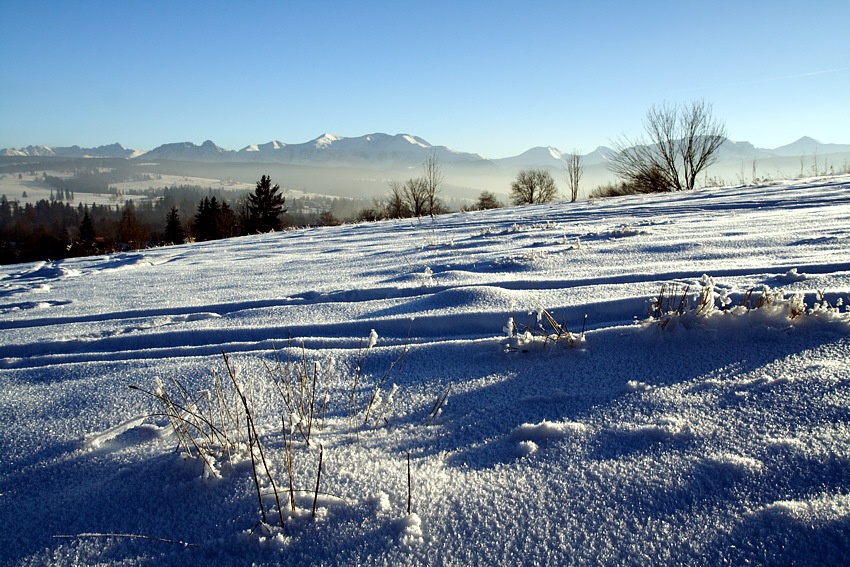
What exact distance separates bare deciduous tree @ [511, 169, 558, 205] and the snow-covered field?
4379cm

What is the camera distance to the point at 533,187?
147 ft

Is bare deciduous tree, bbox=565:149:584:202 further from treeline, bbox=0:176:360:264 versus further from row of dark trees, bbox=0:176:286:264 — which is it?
row of dark trees, bbox=0:176:286:264

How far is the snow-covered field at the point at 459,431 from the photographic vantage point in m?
0.84

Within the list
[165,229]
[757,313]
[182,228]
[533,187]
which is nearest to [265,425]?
[757,313]

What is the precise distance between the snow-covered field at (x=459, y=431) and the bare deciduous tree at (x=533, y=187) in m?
43.8

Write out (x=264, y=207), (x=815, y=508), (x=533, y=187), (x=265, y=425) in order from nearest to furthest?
(x=815, y=508)
(x=265, y=425)
(x=533, y=187)
(x=264, y=207)

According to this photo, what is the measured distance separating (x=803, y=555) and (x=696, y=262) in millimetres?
2467

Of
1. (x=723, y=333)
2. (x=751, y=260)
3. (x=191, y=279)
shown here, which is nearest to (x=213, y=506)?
(x=723, y=333)

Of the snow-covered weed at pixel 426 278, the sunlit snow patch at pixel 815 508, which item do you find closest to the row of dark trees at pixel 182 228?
the snow-covered weed at pixel 426 278

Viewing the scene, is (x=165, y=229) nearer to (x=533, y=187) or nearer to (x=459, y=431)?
(x=533, y=187)

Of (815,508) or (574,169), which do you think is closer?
(815,508)

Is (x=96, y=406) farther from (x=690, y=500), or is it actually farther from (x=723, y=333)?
(x=723, y=333)

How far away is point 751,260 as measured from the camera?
9.26ft

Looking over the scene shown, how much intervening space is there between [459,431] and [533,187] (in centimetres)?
4579
